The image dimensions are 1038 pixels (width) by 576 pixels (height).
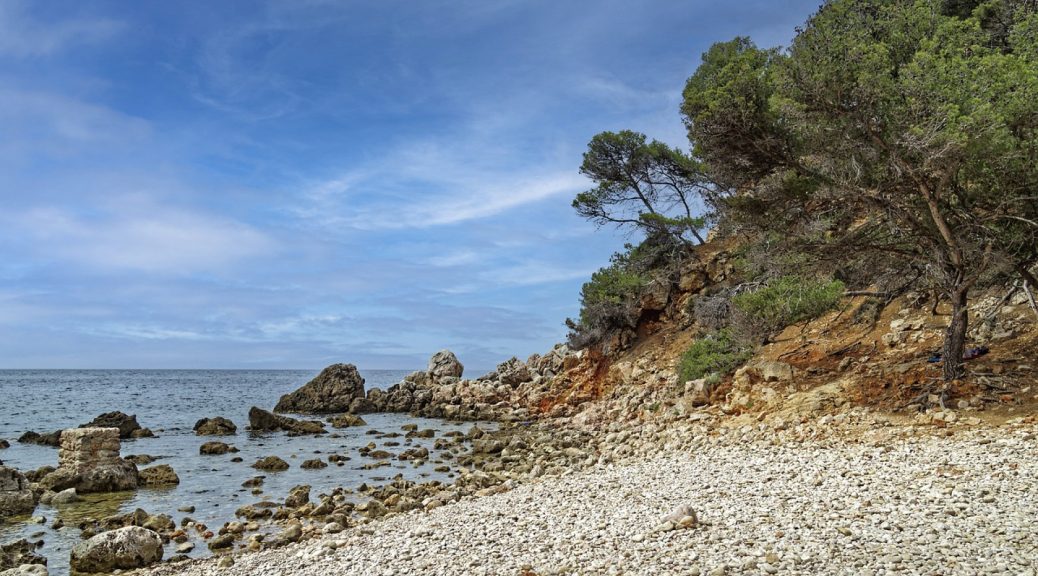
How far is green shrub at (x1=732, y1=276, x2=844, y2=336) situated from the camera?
1614cm

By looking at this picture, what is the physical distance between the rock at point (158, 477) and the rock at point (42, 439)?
504 inches

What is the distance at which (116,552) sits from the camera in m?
10.7

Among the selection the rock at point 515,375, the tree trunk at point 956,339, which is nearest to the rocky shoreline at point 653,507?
the tree trunk at point 956,339

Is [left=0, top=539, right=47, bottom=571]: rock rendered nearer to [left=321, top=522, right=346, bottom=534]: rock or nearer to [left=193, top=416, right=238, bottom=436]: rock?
[left=321, top=522, right=346, bottom=534]: rock

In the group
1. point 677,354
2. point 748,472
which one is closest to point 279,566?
point 748,472

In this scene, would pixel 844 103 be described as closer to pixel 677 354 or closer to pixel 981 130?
pixel 981 130

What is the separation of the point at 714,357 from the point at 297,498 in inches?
528

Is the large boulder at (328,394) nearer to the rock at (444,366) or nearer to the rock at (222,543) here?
the rock at (444,366)

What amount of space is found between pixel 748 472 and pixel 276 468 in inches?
596

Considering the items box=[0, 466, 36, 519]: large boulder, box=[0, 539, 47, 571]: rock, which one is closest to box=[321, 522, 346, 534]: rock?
box=[0, 539, 47, 571]: rock

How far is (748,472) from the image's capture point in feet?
35.3

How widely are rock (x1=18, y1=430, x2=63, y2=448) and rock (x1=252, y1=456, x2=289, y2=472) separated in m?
13.6

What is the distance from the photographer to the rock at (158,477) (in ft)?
59.3

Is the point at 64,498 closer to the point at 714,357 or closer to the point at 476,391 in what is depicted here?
the point at 714,357
